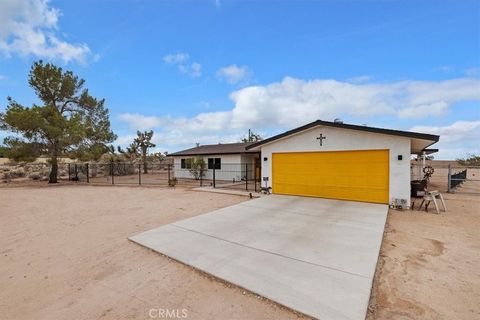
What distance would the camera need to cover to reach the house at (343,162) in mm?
8195

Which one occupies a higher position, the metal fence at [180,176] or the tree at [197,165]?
the tree at [197,165]

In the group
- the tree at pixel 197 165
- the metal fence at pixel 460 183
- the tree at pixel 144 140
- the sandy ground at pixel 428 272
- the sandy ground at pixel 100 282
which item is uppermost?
the tree at pixel 144 140

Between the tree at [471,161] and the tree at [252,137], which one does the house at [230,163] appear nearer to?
the tree at [252,137]

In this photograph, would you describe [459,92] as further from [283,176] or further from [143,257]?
[143,257]

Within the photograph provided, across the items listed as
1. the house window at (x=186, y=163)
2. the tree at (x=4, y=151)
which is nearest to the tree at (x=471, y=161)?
the house window at (x=186, y=163)

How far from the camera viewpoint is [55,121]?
16.2 m

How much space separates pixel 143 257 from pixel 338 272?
3317 millimetres

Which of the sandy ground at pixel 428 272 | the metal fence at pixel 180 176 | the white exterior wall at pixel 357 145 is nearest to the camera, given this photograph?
the sandy ground at pixel 428 272

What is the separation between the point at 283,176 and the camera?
1081 cm

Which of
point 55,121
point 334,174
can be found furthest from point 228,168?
point 55,121

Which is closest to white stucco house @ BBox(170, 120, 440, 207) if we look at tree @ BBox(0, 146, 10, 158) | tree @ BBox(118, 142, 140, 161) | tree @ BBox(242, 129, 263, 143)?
tree @ BBox(0, 146, 10, 158)

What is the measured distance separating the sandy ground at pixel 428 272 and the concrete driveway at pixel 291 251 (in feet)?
0.75

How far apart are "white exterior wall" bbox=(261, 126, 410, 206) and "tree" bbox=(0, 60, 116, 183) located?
15310mm

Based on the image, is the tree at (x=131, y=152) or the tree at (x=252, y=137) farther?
the tree at (x=252, y=137)
